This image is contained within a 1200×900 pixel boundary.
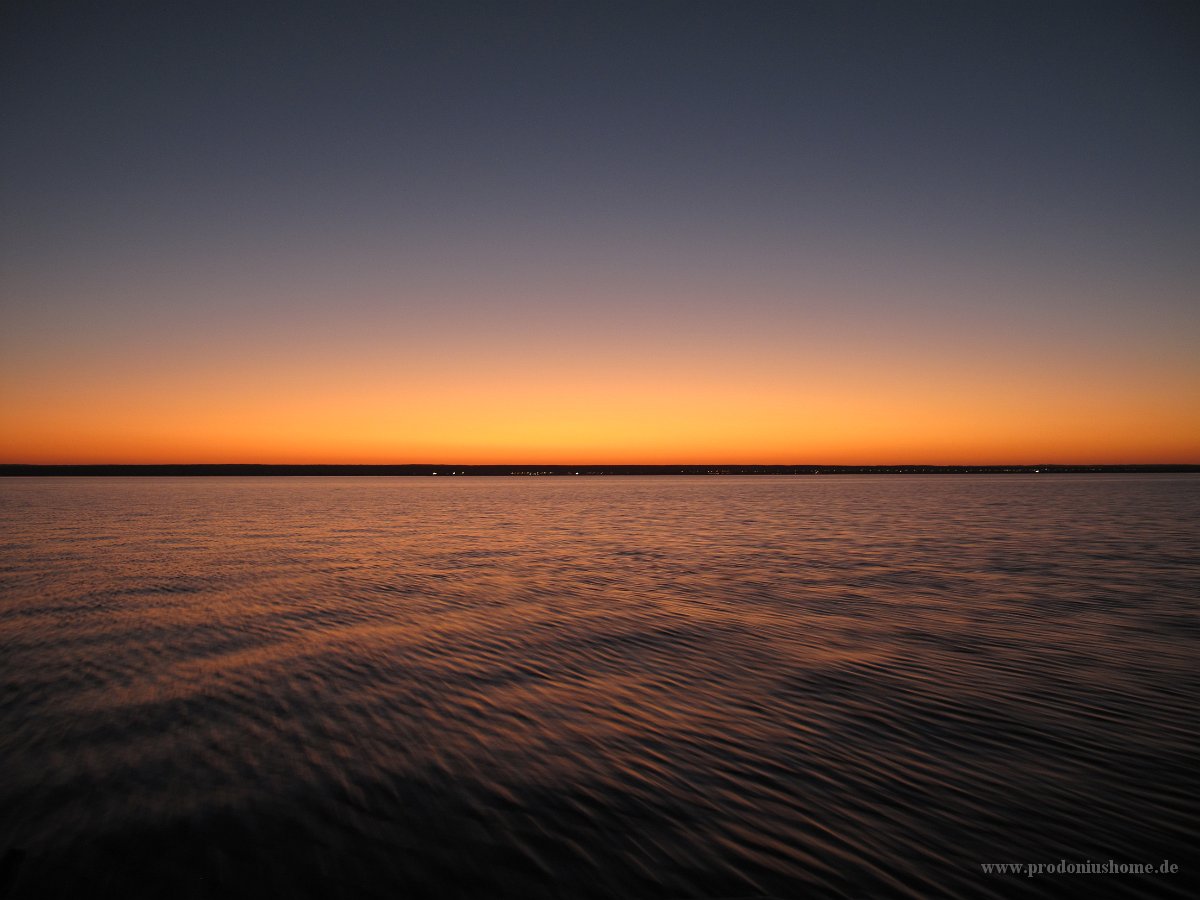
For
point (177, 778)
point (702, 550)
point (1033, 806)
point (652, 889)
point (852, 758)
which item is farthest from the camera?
point (702, 550)

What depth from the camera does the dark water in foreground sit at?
549 centimetres

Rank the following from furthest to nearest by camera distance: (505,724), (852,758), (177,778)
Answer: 1. (505,724)
2. (852,758)
3. (177,778)

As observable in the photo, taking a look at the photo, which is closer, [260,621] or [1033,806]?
[1033,806]

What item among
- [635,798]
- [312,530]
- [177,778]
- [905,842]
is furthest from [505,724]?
[312,530]

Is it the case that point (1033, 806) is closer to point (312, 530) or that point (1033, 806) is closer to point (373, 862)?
point (373, 862)

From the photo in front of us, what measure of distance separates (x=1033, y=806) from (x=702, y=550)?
22724 mm

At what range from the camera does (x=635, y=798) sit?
6609 mm

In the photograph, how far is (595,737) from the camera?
824 cm

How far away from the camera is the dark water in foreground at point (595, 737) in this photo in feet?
18.0

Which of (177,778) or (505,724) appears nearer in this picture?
(177,778)

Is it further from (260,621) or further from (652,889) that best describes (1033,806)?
(260,621)

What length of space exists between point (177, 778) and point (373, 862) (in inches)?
121

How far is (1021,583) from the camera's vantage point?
779 inches

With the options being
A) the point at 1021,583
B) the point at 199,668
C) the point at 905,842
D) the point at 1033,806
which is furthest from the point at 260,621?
the point at 1021,583
